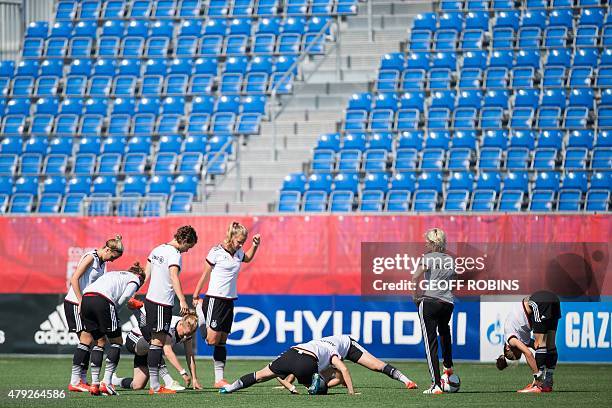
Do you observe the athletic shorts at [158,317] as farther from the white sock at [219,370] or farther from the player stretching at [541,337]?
the player stretching at [541,337]

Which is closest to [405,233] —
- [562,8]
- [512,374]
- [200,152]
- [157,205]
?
[512,374]

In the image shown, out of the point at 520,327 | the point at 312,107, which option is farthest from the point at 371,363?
the point at 312,107

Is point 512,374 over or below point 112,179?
below

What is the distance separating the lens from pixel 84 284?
14.5 meters

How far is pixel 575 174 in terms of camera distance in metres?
25.1

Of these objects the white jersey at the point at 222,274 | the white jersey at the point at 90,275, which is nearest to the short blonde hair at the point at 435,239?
the white jersey at the point at 222,274

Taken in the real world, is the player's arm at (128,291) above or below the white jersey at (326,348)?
above

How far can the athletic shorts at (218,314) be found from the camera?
14.9 metres

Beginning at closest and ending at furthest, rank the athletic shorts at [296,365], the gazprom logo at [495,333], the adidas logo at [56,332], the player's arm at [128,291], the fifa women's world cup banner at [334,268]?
the athletic shorts at [296,365], the player's arm at [128,291], the fifa women's world cup banner at [334,268], the gazprom logo at [495,333], the adidas logo at [56,332]

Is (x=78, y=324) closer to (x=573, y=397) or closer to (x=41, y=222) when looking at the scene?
(x=573, y=397)

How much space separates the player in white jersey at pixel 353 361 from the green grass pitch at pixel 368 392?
0.16 meters

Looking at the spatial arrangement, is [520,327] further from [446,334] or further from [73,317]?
[73,317]

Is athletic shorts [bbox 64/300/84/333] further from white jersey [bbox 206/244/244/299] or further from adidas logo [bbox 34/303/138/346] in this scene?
adidas logo [bbox 34/303/138/346]

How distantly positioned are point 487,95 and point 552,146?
7.31 ft
